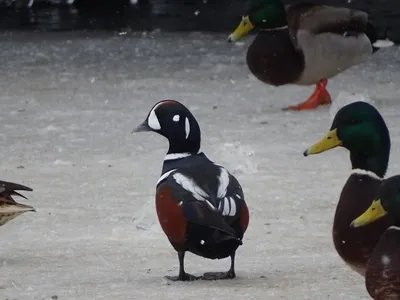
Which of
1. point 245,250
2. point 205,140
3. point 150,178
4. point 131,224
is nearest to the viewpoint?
point 245,250

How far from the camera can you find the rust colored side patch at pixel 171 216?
15.6 ft

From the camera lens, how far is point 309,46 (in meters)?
9.28

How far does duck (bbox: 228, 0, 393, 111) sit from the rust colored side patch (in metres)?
4.48

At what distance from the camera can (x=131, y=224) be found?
5.98 meters

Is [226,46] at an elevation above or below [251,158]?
below

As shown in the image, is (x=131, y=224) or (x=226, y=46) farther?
(x=226, y=46)

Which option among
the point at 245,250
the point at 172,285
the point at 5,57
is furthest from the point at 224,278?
the point at 5,57

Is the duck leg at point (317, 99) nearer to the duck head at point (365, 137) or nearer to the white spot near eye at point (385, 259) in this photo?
the duck head at point (365, 137)

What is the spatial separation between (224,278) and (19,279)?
0.85 m

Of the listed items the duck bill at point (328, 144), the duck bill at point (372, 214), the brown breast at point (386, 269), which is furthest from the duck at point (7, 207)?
the brown breast at point (386, 269)

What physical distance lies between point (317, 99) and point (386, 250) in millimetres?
5419

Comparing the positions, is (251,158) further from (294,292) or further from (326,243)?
(294,292)

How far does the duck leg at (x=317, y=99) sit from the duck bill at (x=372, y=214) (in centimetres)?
510

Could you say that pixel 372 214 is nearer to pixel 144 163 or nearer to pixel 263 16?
pixel 144 163
